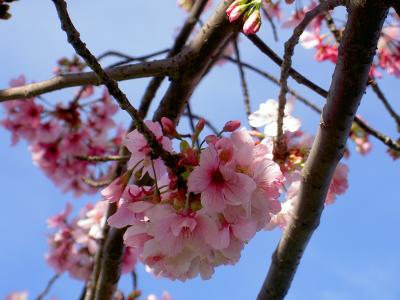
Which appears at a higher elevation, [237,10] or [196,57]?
[196,57]

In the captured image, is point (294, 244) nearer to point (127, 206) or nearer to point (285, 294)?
point (285, 294)

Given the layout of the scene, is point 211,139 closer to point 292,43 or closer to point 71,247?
point 292,43

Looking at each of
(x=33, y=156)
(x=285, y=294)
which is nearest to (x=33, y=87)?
(x=285, y=294)

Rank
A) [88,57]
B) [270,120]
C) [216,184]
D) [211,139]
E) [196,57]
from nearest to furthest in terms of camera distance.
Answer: [88,57], [216,184], [211,139], [196,57], [270,120]

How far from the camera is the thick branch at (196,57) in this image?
176 cm

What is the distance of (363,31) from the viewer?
1.19 meters

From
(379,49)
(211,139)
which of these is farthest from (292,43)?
(379,49)

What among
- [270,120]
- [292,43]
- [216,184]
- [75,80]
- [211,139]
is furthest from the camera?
[270,120]

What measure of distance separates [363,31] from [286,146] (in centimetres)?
77

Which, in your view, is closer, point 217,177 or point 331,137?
point 217,177

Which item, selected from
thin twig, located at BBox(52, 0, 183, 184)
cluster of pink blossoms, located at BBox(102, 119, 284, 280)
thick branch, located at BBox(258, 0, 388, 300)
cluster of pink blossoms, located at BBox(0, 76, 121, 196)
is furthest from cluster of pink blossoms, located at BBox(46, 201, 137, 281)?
thin twig, located at BBox(52, 0, 183, 184)

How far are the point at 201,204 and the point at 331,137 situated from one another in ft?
1.37

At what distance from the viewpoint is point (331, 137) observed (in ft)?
4.51

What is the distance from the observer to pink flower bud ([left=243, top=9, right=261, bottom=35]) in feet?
4.57
